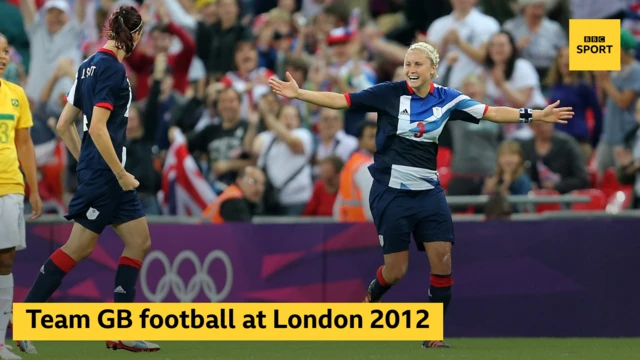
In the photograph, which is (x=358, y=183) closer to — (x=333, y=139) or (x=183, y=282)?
(x=333, y=139)

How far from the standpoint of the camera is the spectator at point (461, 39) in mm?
14273

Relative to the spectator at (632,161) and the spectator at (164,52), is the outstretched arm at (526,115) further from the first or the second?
the spectator at (164,52)

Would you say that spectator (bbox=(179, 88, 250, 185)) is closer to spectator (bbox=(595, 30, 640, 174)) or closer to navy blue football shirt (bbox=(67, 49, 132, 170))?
spectator (bbox=(595, 30, 640, 174))

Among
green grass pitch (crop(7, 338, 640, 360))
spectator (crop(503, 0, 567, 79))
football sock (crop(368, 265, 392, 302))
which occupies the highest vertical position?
spectator (crop(503, 0, 567, 79))

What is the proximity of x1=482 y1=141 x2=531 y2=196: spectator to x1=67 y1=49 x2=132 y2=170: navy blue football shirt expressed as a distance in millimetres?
4725

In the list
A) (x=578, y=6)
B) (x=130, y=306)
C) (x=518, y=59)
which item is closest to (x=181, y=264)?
(x=130, y=306)

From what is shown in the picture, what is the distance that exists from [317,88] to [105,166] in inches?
244

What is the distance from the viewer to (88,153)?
30.4 ft

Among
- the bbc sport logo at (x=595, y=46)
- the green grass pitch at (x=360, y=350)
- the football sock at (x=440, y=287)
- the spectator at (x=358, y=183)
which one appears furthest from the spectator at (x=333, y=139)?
the bbc sport logo at (x=595, y=46)

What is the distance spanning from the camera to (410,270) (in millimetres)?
11773

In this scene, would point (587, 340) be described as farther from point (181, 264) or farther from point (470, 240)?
point (181, 264)

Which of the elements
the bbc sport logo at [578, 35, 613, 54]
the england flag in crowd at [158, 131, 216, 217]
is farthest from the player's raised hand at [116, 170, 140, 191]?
the england flag in crowd at [158, 131, 216, 217]

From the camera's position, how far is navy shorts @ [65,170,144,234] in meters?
9.21

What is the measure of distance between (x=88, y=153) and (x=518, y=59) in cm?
637
